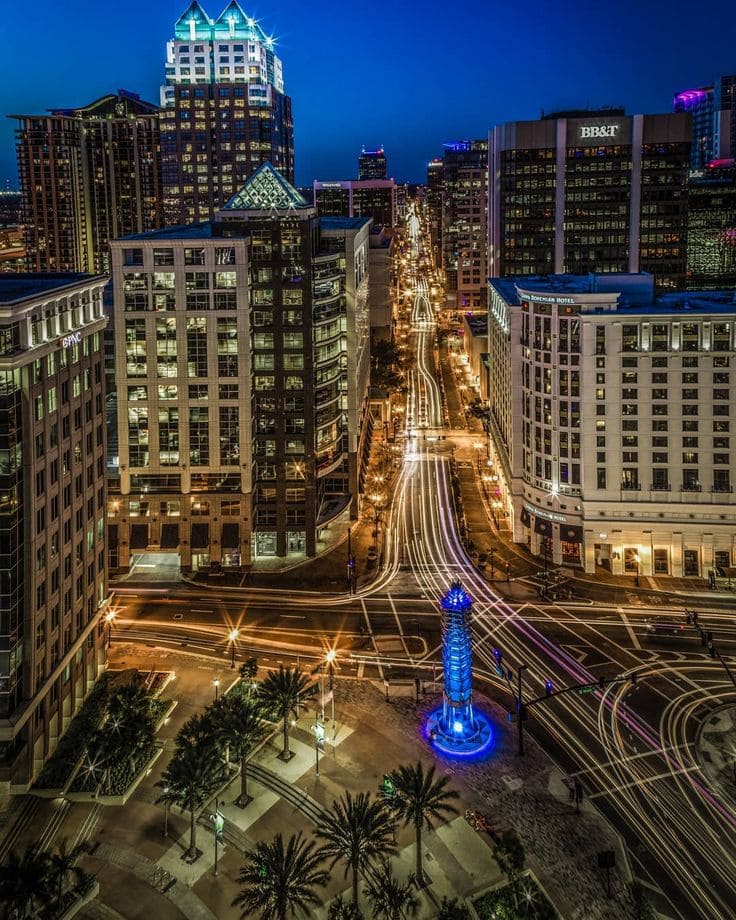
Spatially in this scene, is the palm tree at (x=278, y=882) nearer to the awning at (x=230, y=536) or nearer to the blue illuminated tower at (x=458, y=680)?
the blue illuminated tower at (x=458, y=680)

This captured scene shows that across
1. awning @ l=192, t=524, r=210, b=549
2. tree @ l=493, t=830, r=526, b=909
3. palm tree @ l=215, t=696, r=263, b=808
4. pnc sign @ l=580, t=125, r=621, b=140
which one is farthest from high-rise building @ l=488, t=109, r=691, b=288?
tree @ l=493, t=830, r=526, b=909

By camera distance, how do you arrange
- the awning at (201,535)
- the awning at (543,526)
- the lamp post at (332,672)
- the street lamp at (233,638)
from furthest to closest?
the awning at (543,526)
the awning at (201,535)
the street lamp at (233,638)
the lamp post at (332,672)

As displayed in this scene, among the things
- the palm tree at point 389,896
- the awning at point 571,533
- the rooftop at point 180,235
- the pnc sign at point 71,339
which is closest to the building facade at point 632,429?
the awning at point 571,533

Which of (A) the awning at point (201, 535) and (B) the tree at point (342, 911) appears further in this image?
(A) the awning at point (201, 535)

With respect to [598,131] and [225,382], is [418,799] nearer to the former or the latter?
[225,382]

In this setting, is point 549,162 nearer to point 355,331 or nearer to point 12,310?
point 355,331

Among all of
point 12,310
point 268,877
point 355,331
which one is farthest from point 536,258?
point 268,877
